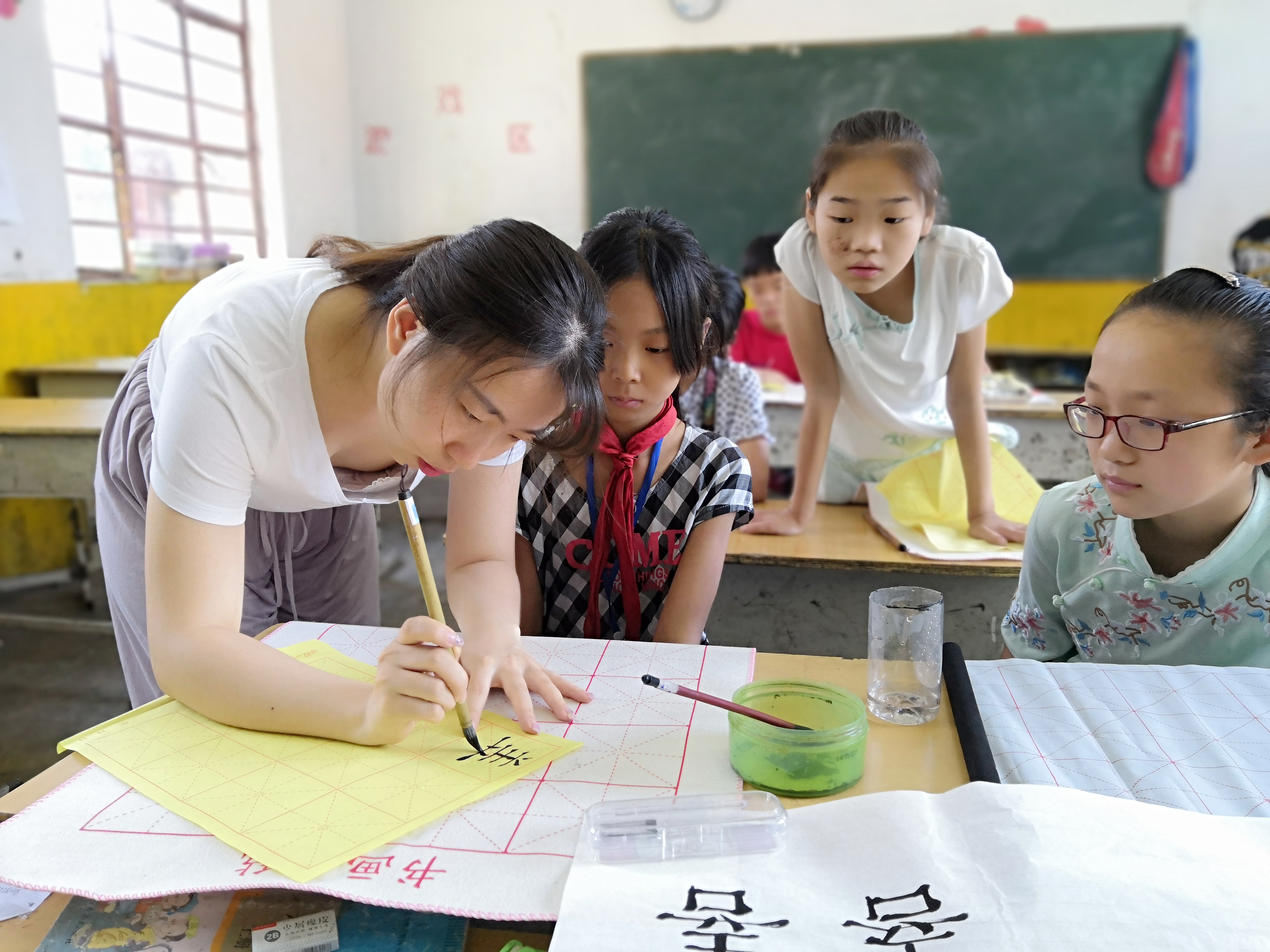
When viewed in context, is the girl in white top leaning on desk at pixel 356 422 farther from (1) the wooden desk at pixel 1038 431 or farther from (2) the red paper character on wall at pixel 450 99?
(2) the red paper character on wall at pixel 450 99

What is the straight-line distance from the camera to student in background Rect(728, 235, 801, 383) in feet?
12.2

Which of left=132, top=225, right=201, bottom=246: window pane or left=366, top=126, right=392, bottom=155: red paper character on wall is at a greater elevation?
left=366, top=126, right=392, bottom=155: red paper character on wall

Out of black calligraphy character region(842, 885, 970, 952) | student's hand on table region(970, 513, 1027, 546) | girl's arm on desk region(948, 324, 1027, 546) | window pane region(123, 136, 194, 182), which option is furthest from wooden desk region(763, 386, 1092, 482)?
window pane region(123, 136, 194, 182)

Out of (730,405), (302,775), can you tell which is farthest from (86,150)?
(302,775)

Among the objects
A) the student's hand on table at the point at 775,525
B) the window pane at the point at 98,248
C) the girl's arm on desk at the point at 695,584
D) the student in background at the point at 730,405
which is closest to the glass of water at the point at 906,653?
the girl's arm on desk at the point at 695,584

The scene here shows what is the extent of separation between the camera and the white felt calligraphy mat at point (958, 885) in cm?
61

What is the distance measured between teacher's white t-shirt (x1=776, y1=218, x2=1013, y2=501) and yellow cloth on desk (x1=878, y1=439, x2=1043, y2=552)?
0.08 m

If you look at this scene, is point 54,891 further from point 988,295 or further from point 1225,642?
point 988,295

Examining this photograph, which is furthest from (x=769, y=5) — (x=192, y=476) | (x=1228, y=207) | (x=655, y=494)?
(x=192, y=476)

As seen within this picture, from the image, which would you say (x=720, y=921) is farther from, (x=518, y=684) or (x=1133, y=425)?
(x=1133, y=425)

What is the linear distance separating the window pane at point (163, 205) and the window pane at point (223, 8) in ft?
A: 3.12

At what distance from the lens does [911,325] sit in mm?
1962

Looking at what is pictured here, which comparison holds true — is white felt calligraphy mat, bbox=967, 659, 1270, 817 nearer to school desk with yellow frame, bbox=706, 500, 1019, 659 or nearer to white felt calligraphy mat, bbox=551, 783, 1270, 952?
white felt calligraphy mat, bbox=551, 783, 1270, 952

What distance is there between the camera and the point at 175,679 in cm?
93
